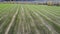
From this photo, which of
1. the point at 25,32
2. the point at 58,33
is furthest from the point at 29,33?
the point at 58,33

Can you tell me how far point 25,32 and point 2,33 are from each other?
0.33ft

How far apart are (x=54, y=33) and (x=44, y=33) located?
0.05m

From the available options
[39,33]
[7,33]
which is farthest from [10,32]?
[39,33]

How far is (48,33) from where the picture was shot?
61 cm

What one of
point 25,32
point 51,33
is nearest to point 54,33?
point 51,33

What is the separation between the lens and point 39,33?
2.03 feet

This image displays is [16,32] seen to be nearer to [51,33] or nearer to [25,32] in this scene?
[25,32]

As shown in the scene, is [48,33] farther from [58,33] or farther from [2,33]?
[2,33]

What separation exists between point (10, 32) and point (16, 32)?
0.03 metres

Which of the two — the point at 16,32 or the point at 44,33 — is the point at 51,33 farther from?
the point at 16,32

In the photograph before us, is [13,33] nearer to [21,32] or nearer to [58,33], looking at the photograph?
[21,32]

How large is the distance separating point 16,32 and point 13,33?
0.02m

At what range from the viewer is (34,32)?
2.07ft

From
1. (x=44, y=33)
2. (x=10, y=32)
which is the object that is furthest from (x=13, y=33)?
(x=44, y=33)
